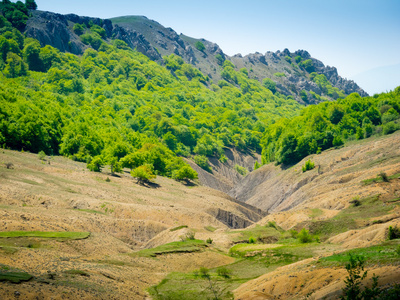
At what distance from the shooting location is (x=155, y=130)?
17388cm

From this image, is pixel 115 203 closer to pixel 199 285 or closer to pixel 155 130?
pixel 199 285

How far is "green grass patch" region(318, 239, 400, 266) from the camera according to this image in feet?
92.2

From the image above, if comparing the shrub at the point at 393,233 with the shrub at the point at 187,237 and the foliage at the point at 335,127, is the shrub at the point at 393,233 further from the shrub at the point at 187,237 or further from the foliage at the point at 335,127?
the foliage at the point at 335,127

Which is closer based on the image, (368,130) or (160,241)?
(160,241)

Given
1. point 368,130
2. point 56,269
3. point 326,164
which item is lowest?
point 56,269

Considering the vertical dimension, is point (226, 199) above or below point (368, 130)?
below

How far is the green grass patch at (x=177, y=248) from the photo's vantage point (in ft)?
157

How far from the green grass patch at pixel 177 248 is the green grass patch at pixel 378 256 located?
2020cm

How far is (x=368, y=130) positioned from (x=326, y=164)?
22.6 m

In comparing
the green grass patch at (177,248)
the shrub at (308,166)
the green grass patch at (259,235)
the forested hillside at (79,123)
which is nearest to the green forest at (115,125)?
the forested hillside at (79,123)

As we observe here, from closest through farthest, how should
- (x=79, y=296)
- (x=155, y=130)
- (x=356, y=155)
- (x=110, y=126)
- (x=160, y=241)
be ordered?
(x=79, y=296) → (x=160, y=241) → (x=356, y=155) → (x=110, y=126) → (x=155, y=130)

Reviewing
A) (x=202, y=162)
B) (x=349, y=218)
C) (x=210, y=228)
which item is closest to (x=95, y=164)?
(x=210, y=228)

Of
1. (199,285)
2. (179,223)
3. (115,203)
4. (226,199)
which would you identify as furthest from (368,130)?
(199,285)

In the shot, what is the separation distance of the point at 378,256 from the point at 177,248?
27.2m
